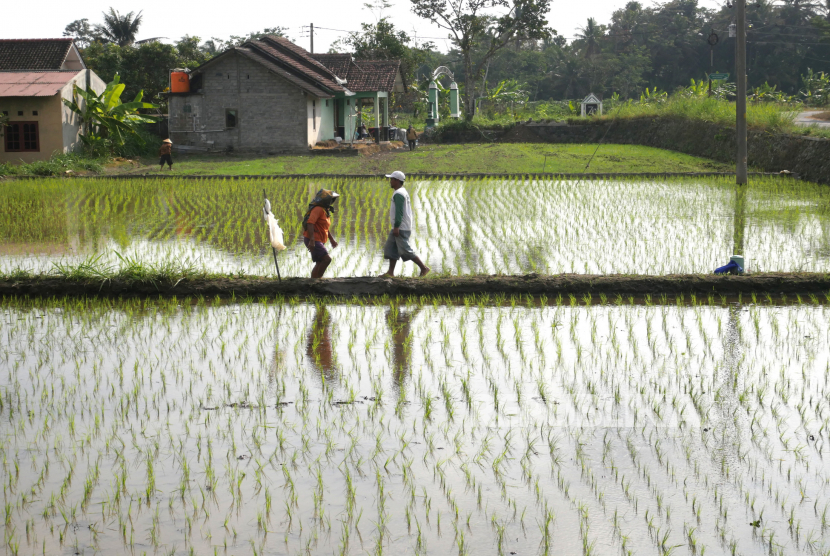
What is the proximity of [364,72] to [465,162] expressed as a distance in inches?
465

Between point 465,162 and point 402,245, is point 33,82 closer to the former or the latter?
point 465,162

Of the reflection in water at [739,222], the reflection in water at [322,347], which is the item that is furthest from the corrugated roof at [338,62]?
the reflection in water at [322,347]

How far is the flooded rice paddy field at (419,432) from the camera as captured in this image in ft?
12.7

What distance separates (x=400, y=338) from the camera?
23.9 feet

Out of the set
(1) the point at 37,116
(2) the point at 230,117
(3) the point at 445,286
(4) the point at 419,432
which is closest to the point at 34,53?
(1) the point at 37,116

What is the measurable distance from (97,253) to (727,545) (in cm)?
948

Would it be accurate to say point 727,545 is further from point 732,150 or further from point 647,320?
point 732,150

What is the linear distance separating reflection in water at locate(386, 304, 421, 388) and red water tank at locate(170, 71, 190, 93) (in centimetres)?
2557

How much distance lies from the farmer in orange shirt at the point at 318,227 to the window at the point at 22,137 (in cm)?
2113

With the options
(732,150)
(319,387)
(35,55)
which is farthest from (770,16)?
(319,387)

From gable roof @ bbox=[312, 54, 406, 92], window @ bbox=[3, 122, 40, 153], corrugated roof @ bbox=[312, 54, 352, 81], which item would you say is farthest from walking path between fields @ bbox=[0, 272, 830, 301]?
corrugated roof @ bbox=[312, 54, 352, 81]

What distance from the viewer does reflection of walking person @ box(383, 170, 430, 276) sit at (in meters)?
9.28

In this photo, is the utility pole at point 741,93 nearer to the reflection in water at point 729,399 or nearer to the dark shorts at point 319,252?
the dark shorts at point 319,252

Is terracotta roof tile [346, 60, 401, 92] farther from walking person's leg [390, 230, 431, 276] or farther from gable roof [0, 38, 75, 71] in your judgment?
walking person's leg [390, 230, 431, 276]
